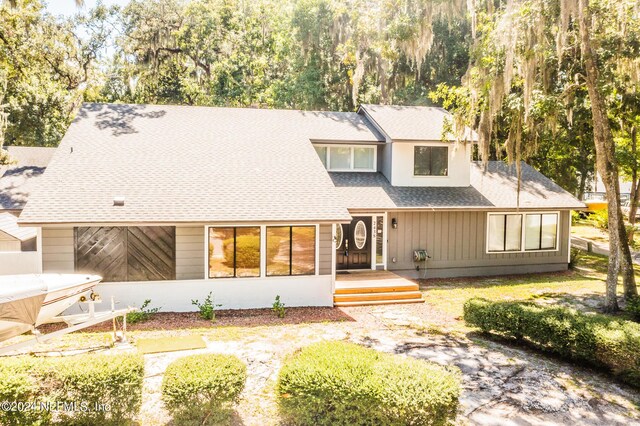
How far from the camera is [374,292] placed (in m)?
13.2

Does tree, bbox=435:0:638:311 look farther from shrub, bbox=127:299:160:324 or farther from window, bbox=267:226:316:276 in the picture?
shrub, bbox=127:299:160:324

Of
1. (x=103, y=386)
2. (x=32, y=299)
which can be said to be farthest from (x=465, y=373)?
(x=32, y=299)

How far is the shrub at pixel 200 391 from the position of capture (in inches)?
217

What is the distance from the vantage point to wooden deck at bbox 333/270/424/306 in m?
12.8

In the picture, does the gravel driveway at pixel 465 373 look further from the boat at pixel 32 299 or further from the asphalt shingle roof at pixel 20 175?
the asphalt shingle roof at pixel 20 175

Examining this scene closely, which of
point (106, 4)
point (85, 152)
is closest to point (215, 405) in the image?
point (85, 152)

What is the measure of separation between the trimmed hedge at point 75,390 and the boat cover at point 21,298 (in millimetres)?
1504

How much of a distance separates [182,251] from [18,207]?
980 cm

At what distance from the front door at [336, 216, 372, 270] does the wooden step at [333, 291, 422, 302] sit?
263cm

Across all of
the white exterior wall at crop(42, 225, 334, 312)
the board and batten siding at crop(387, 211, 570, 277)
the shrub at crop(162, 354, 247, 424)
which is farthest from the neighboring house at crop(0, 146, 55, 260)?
the board and batten siding at crop(387, 211, 570, 277)

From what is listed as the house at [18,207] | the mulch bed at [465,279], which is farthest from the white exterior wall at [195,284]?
the mulch bed at [465,279]

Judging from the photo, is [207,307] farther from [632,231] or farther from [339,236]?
[632,231]

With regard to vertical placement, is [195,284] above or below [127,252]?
below

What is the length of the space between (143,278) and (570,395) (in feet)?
31.2
